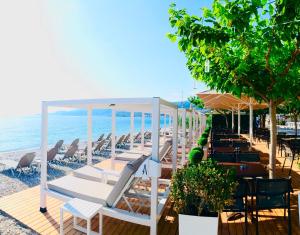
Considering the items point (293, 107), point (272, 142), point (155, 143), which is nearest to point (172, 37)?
point (155, 143)

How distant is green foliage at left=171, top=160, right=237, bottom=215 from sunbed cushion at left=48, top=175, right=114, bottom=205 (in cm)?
147

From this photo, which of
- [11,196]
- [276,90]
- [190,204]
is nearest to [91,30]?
[11,196]

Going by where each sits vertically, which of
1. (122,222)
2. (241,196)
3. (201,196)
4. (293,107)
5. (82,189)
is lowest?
(122,222)

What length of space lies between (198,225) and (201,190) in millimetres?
451

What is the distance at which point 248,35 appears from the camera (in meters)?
4.66

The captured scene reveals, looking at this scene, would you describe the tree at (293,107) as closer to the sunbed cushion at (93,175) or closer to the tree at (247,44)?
the tree at (247,44)

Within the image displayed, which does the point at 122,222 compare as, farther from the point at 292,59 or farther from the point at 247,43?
the point at 292,59

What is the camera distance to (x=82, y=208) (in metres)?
4.27

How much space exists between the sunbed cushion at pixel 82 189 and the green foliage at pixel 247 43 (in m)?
2.75

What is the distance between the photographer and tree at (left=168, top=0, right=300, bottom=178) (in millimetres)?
4086

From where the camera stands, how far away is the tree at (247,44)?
4.09 metres

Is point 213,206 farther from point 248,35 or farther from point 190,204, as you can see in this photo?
point 248,35

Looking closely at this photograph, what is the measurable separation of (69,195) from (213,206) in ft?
8.69

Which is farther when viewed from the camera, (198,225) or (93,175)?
(93,175)
